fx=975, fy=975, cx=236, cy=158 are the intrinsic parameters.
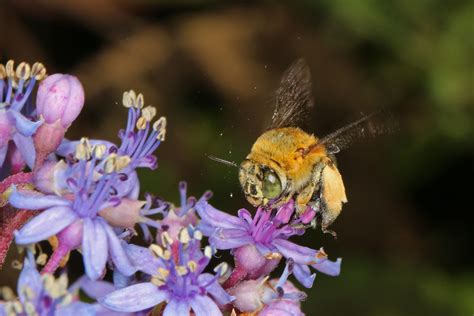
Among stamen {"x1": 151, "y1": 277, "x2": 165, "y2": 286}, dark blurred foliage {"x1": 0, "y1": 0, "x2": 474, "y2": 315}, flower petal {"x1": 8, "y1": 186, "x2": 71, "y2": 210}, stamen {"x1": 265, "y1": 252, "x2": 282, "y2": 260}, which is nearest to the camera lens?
flower petal {"x1": 8, "y1": 186, "x2": 71, "y2": 210}

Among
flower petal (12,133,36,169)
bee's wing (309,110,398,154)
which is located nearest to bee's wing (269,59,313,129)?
bee's wing (309,110,398,154)

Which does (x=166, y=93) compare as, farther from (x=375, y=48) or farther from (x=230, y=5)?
(x=375, y=48)

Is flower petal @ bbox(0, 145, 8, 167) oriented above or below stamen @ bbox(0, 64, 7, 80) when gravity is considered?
below

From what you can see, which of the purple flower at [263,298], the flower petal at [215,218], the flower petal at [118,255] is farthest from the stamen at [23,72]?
the purple flower at [263,298]

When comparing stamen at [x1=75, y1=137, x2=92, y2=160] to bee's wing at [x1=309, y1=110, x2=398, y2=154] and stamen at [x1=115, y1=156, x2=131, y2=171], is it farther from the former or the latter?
bee's wing at [x1=309, y1=110, x2=398, y2=154]

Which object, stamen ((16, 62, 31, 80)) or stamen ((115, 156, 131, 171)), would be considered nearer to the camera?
stamen ((115, 156, 131, 171))

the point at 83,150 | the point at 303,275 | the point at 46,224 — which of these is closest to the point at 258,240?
the point at 303,275

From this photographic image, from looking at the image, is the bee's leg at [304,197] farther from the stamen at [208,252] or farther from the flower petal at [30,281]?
the flower petal at [30,281]

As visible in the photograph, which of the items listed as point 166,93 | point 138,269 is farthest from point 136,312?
point 166,93
